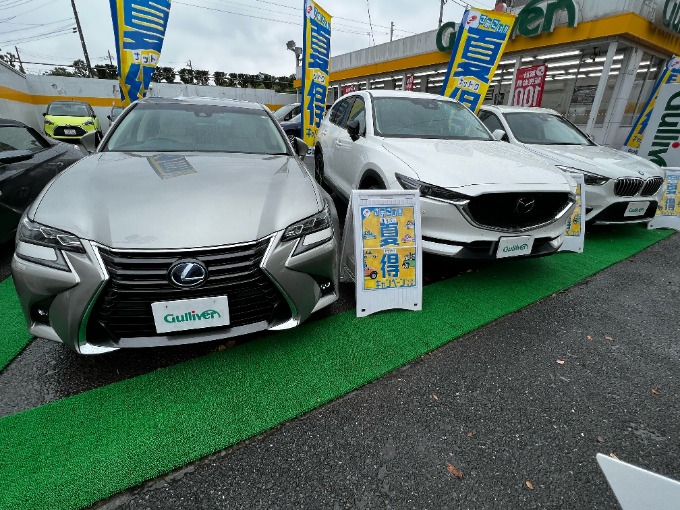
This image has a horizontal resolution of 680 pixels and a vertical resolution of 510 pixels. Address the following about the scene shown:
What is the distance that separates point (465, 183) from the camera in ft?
8.64

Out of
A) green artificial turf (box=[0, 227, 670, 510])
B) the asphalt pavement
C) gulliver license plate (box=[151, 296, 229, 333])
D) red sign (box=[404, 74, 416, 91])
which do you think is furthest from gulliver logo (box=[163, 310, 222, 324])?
red sign (box=[404, 74, 416, 91])

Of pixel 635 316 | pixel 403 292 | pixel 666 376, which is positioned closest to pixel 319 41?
pixel 403 292

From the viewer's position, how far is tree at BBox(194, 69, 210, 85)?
27925 millimetres

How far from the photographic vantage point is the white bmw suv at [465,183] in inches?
105

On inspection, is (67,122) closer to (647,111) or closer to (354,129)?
(354,129)

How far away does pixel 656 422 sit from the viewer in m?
1.81

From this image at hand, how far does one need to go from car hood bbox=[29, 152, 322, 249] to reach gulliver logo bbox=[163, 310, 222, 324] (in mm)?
326

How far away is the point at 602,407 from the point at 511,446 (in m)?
0.67

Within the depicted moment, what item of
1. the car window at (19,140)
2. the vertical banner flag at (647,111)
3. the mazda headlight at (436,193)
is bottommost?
the mazda headlight at (436,193)

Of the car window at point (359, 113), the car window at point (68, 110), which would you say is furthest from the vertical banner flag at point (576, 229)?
the car window at point (68, 110)

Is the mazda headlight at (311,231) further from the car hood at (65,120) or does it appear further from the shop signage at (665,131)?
the car hood at (65,120)

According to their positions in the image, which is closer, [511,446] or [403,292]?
[511,446]

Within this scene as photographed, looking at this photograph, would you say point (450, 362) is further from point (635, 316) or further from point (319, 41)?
point (319, 41)

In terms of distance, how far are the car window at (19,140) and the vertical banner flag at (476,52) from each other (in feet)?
A: 22.6
